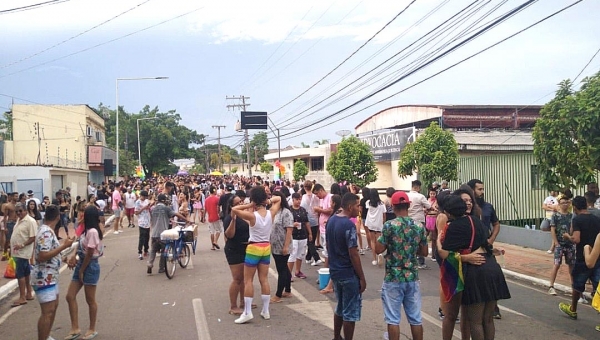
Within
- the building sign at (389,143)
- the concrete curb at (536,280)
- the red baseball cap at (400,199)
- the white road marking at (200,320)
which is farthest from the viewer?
the building sign at (389,143)

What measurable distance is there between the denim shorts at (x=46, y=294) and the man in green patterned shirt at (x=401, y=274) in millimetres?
3883

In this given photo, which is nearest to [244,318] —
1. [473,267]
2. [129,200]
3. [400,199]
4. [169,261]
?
[400,199]

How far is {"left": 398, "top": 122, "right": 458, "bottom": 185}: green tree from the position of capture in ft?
68.4

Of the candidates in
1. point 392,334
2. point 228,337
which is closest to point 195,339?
point 228,337

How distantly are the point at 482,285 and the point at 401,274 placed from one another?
0.79m

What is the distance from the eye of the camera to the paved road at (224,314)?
703 cm

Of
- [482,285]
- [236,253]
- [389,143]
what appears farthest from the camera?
[389,143]

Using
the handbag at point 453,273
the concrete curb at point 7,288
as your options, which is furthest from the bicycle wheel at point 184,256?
the handbag at point 453,273

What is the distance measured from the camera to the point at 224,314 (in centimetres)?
797

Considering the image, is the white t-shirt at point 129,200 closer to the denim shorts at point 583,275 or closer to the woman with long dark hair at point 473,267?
the denim shorts at point 583,275

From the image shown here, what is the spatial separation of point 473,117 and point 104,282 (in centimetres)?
2839

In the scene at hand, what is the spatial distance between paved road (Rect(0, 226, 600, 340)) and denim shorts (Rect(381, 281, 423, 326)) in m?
1.33

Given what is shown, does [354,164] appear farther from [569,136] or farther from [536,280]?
[536,280]

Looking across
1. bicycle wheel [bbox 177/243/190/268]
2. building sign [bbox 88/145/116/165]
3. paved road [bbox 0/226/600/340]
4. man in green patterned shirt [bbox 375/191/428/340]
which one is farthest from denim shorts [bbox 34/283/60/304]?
building sign [bbox 88/145/116/165]
